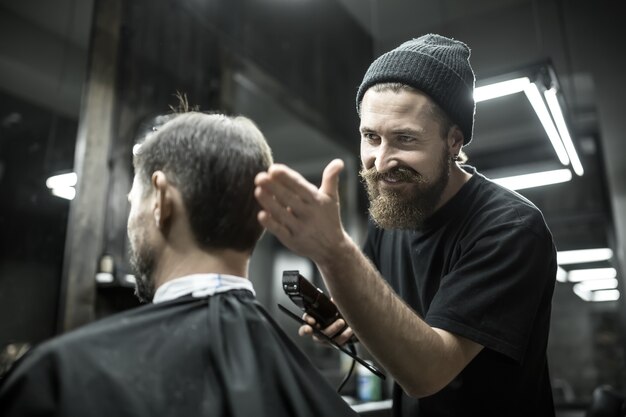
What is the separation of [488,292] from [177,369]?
0.74 metres

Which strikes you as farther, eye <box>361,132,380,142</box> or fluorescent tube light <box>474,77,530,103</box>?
fluorescent tube light <box>474,77,530,103</box>

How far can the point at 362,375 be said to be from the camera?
131 inches

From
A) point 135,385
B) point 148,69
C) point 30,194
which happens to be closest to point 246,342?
point 135,385

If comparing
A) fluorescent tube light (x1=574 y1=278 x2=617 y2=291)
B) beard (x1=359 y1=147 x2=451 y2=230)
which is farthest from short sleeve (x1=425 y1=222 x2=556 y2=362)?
fluorescent tube light (x1=574 y1=278 x2=617 y2=291)

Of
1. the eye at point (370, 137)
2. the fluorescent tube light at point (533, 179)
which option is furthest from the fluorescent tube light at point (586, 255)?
the eye at point (370, 137)

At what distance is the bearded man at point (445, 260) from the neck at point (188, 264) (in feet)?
0.96

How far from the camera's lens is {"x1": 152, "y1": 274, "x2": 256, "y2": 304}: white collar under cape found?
1.10 metres

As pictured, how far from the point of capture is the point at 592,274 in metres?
4.59

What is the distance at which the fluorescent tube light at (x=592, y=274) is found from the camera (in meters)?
4.46

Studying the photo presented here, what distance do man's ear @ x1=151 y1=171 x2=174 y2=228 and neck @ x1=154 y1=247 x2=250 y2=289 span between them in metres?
0.06

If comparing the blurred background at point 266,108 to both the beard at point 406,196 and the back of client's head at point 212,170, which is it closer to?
the beard at point 406,196

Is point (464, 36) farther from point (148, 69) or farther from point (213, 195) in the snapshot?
point (148, 69)

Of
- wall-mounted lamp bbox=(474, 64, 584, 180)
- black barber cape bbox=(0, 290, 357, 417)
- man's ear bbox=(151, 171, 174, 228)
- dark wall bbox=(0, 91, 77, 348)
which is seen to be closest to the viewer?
black barber cape bbox=(0, 290, 357, 417)

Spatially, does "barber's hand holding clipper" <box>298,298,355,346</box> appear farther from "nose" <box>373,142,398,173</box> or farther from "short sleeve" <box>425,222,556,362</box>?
"nose" <box>373,142,398,173</box>
